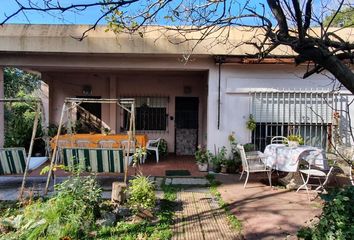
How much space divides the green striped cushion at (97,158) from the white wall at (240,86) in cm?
315

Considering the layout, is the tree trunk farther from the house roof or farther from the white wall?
the white wall

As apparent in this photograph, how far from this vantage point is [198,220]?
14.9 feet

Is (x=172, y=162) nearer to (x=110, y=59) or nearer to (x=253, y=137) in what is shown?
(x=253, y=137)

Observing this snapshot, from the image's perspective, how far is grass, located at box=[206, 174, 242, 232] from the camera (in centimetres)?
432

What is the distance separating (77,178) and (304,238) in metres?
2.89

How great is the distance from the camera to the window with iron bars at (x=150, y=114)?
1179 cm

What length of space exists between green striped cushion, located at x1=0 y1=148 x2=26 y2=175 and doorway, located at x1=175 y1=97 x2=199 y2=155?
6621mm

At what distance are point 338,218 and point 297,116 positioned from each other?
6.24m

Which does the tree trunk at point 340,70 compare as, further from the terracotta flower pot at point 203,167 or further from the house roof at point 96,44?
the terracotta flower pot at point 203,167

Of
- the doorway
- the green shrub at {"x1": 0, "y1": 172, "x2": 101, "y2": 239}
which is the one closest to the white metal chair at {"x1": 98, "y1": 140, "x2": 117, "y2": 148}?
the doorway

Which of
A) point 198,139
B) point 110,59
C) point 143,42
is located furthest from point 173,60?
point 198,139

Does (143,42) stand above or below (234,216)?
above

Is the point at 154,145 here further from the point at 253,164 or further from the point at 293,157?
the point at 293,157

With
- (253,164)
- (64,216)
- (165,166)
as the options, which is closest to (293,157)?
(253,164)
